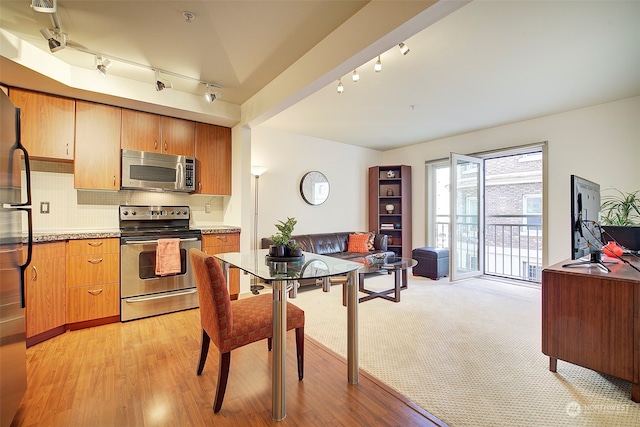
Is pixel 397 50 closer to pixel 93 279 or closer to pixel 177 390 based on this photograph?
pixel 177 390

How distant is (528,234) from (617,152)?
6.40ft

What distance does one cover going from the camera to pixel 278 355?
1.55m

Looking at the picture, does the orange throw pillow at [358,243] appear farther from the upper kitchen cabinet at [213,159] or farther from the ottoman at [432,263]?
the upper kitchen cabinet at [213,159]

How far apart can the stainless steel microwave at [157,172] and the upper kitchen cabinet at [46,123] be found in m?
0.50

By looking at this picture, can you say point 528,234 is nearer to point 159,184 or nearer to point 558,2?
point 558,2

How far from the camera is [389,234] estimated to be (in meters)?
Answer: 5.98

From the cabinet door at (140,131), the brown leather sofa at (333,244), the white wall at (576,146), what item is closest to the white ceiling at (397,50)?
the white wall at (576,146)

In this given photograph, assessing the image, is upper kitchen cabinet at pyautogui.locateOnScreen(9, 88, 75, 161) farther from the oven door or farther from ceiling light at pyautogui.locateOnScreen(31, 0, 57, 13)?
ceiling light at pyautogui.locateOnScreen(31, 0, 57, 13)

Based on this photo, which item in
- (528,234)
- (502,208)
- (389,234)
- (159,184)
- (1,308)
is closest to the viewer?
(1,308)

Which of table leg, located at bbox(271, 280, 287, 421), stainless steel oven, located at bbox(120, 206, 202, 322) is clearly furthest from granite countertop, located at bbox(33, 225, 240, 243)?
table leg, located at bbox(271, 280, 287, 421)

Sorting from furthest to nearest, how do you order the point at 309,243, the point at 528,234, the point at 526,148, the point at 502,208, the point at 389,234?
the point at 389,234, the point at 502,208, the point at 528,234, the point at 309,243, the point at 526,148

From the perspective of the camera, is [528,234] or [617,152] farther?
[528,234]

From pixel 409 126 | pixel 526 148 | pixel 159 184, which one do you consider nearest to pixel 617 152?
pixel 526 148

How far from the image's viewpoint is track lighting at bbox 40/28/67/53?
205 centimetres
